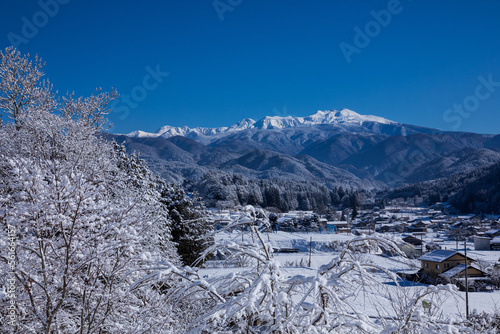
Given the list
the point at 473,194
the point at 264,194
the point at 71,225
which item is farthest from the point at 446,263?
the point at 473,194

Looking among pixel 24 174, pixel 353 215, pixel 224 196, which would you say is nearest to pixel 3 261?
pixel 24 174

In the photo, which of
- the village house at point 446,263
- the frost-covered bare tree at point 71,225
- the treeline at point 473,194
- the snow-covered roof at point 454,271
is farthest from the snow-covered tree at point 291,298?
the treeline at point 473,194

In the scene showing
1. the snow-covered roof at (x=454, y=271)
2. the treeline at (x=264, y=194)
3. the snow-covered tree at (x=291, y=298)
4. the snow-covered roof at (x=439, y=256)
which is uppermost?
the treeline at (x=264, y=194)

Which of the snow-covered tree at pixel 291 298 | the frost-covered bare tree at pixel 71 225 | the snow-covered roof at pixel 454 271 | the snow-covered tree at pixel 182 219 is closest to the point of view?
the snow-covered tree at pixel 291 298

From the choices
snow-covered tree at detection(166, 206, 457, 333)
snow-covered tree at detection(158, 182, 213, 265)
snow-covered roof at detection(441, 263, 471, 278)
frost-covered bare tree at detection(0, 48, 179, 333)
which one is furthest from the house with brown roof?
snow-covered tree at detection(166, 206, 457, 333)

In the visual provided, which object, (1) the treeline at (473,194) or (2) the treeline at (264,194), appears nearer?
(2) the treeline at (264,194)

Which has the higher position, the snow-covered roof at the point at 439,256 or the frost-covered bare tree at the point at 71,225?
the frost-covered bare tree at the point at 71,225

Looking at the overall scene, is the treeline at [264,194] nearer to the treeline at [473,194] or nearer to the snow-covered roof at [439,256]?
the snow-covered roof at [439,256]

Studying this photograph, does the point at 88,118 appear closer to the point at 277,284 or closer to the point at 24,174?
the point at 24,174

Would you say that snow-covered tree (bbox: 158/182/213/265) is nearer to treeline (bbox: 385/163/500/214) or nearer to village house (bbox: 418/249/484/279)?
village house (bbox: 418/249/484/279)
